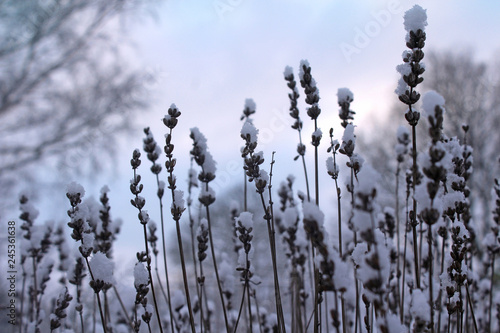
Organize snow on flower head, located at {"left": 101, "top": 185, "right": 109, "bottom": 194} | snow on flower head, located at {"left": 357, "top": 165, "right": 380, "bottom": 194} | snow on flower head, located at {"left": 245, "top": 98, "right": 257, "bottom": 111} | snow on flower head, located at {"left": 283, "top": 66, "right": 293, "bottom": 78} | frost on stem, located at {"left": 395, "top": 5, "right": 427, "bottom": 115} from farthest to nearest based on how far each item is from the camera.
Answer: snow on flower head, located at {"left": 245, "top": 98, "right": 257, "bottom": 111} → snow on flower head, located at {"left": 101, "top": 185, "right": 109, "bottom": 194} → snow on flower head, located at {"left": 283, "top": 66, "right": 293, "bottom": 78} → frost on stem, located at {"left": 395, "top": 5, "right": 427, "bottom": 115} → snow on flower head, located at {"left": 357, "top": 165, "right": 380, "bottom": 194}

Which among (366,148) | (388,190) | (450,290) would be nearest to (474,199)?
(388,190)

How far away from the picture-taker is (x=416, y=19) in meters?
1.03

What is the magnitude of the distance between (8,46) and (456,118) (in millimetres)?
11002

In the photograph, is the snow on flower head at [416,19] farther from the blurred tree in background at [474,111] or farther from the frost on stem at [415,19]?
the blurred tree in background at [474,111]

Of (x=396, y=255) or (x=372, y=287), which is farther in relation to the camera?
(x=396, y=255)

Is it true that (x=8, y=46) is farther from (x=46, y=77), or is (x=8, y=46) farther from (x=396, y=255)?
(x=396, y=255)

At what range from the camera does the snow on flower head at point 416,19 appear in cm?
102

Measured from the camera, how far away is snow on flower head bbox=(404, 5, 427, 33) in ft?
3.35

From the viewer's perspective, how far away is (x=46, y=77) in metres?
7.34

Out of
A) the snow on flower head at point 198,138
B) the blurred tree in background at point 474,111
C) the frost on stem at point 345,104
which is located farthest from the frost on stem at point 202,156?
the blurred tree in background at point 474,111

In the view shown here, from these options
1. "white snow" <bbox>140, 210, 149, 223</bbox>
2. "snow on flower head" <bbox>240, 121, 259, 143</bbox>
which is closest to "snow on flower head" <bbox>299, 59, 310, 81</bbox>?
"snow on flower head" <bbox>240, 121, 259, 143</bbox>

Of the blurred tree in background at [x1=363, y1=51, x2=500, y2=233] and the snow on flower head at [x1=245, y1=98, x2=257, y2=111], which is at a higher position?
the blurred tree in background at [x1=363, y1=51, x2=500, y2=233]

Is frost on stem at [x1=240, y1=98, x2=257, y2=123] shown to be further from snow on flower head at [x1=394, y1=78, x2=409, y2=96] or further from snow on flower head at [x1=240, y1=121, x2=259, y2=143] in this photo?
A: snow on flower head at [x1=394, y1=78, x2=409, y2=96]

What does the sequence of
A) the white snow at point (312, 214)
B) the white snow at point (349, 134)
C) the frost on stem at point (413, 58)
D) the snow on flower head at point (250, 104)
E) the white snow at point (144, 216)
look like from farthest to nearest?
1. the snow on flower head at point (250, 104)
2. the white snow at point (144, 216)
3. the white snow at point (349, 134)
4. the frost on stem at point (413, 58)
5. the white snow at point (312, 214)
